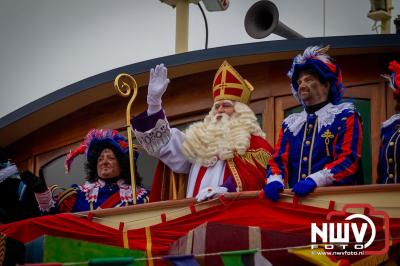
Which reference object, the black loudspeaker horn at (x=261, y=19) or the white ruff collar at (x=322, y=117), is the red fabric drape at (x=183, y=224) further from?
the black loudspeaker horn at (x=261, y=19)

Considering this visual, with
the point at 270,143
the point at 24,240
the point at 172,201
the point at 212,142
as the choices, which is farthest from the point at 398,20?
the point at 24,240

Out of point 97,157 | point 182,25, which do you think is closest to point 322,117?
point 97,157

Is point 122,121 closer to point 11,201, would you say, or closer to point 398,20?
point 11,201

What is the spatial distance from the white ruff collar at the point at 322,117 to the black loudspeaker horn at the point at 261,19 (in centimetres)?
217

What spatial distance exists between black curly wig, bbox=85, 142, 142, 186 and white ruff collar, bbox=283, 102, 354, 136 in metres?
1.91

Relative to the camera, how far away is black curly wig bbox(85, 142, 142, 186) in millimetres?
11180

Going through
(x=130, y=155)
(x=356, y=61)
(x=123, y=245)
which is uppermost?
(x=356, y=61)

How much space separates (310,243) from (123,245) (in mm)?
1716

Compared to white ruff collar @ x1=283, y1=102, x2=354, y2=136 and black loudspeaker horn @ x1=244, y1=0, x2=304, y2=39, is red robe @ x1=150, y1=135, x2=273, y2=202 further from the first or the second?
black loudspeaker horn @ x1=244, y1=0, x2=304, y2=39

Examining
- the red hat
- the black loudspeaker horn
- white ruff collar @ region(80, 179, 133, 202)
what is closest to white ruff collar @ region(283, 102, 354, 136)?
white ruff collar @ region(80, 179, 133, 202)

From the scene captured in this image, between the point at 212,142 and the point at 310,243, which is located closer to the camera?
the point at 310,243

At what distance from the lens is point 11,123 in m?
13.2

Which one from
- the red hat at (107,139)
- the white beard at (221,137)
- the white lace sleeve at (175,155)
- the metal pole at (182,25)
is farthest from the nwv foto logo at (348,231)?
the metal pole at (182,25)

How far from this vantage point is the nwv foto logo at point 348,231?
8.55 m
